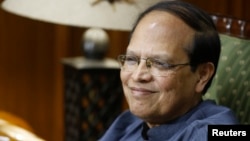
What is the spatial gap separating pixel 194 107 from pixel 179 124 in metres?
0.05

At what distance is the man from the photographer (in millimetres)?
1040

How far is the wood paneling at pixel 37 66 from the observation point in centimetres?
242

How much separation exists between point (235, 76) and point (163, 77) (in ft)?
1.28

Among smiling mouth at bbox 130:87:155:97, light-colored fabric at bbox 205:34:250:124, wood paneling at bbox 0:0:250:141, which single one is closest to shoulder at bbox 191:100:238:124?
smiling mouth at bbox 130:87:155:97

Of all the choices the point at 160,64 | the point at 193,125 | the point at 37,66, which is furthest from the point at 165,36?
the point at 37,66

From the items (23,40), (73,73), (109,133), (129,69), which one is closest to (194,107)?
(129,69)

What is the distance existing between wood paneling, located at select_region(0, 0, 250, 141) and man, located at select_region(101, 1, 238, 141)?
1.43m

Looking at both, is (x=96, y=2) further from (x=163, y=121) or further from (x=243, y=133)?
(x=243, y=133)

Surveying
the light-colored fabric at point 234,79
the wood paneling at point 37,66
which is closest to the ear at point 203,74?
the light-colored fabric at point 234,79

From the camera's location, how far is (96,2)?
130 cm

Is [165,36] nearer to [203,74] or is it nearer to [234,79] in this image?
[203,74]

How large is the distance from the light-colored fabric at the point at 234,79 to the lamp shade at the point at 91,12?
0.86 feet

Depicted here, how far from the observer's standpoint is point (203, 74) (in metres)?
1.09

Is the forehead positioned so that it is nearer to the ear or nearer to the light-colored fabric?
the ear
